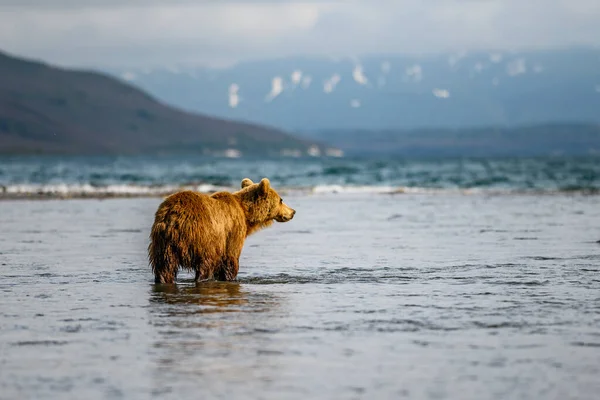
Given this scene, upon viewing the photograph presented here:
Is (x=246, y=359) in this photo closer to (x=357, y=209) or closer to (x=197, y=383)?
(x=197, y=383)

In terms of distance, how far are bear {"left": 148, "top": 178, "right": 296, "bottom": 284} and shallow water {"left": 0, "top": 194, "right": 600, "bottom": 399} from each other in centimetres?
29

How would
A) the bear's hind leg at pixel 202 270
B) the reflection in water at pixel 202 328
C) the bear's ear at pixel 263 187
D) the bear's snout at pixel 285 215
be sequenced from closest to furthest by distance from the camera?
the reflection in water at pixel 202 328 → the bear's hind leg at pixel 202 270 → the bear's ear at pixel 263 187 → the bear's snout at pixel 285 215

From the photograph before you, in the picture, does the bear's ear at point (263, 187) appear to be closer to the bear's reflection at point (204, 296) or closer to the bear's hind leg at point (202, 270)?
the bear's reflection at point (204, 296)

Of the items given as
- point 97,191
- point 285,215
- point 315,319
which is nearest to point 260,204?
point 285,215

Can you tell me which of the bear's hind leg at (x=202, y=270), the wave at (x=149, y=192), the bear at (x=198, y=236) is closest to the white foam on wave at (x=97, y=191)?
the wave at (x=149, y=192)

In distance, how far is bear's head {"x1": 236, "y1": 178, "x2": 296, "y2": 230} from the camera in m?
14.2

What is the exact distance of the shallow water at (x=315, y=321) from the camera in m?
7.92

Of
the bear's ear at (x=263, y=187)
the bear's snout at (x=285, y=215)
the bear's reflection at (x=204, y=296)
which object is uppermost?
the bear's ear at (x=263, y=187)

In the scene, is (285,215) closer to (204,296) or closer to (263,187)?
(263,187)

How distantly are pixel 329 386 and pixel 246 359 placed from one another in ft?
3.43

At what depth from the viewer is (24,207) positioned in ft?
100

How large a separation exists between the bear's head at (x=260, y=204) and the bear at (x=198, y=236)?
0.12 meters

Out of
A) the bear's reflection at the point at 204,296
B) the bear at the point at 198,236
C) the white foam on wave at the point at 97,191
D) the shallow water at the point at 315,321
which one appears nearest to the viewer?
the shallow water at the point at 315,321

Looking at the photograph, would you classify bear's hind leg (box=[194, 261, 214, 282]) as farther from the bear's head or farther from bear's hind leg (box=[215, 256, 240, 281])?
the bear's head
